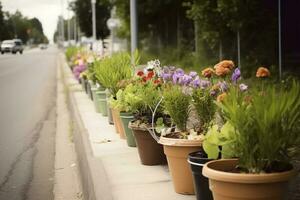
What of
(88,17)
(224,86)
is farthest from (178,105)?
(88,17)

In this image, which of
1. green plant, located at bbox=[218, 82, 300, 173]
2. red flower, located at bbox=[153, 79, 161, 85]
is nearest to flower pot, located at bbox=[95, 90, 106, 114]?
red flower, located at bbox=[153, 79, 161, 85]

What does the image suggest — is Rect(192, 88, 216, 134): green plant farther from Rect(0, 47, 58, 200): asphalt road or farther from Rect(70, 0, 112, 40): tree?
Rect(70, 0, 112, 40): tree

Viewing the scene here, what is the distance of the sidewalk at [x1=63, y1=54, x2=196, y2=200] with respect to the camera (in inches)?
214

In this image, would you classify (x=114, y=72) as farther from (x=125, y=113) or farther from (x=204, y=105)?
(x=204, y=105)

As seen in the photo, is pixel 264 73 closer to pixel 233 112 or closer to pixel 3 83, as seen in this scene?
pixel 233 112

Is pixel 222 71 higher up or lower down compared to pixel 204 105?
higher up

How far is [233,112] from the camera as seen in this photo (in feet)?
12.8

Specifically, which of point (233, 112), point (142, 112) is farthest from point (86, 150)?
point (233, 112)

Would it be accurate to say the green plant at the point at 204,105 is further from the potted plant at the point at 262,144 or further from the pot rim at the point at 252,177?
the pot rim at the point at 252,177

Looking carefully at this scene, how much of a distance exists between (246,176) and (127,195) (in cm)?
181

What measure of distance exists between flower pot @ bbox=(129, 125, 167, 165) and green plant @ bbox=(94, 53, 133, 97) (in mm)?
2360

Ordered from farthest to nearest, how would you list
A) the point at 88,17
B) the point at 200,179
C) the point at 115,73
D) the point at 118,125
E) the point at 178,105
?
the point at 88,17
the point at 115,73
the point at 118,125
the point at 178,105
the point at 200,179

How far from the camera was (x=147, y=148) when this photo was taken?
21.6 feet

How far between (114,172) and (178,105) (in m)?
1.26
